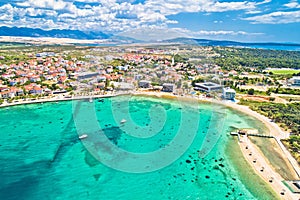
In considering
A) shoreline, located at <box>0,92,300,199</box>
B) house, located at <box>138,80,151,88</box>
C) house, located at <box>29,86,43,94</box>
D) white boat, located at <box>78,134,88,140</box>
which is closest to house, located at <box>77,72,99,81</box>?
house, located at <box>29,86,43,94</box>

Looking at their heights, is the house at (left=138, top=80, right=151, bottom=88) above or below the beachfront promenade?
above

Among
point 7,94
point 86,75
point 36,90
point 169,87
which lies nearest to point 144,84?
point 169,87

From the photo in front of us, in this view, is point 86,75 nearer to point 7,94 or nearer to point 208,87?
point 7,94

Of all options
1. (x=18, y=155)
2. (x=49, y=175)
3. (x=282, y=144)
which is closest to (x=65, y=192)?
(x=49, y=175)

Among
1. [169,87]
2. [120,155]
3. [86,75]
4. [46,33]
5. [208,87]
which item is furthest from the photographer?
[46,33]

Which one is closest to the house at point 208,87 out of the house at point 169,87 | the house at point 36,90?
the house at point 169,87

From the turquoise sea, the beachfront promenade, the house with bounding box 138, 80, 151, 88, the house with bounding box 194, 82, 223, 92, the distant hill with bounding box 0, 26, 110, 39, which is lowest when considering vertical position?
the turquoise sea

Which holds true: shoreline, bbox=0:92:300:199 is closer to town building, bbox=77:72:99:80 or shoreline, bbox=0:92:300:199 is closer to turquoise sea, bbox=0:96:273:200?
turquoise sea, bbox=0:96:273:200
